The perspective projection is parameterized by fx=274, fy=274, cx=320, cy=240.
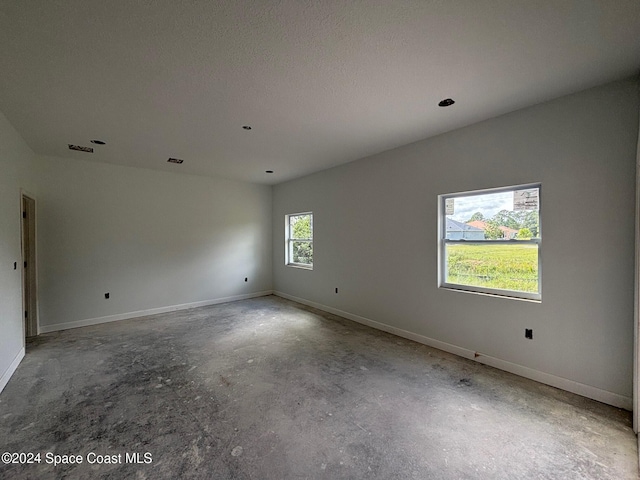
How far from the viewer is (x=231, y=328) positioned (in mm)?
4250

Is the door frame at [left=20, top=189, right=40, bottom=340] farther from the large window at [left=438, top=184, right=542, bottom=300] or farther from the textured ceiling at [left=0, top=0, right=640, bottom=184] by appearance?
the large window at [left=438, top=184, right=542, bottom=300]

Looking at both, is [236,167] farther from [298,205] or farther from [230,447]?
[230,447]

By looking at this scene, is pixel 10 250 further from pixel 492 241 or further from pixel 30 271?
pixel 492 241

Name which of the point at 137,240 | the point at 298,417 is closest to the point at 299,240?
the point at 137,240

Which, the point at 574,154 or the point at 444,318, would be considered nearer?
the point at 574,154

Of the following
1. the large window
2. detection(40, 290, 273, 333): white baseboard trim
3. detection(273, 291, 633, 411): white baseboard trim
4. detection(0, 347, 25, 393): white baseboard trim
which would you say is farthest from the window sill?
detection(0, 347, 25, 393): white baseboard trim

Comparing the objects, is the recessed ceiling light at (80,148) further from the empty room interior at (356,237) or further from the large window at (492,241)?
the large window at (492,241)

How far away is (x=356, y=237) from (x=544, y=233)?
2.48 m

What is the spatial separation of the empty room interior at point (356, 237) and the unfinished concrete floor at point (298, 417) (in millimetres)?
19

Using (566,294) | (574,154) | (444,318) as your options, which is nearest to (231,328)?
(444,318)

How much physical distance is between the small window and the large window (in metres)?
2.87

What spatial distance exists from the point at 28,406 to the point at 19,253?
1935mm

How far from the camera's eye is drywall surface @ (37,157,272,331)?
167 inches

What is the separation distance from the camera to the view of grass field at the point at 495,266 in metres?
2.79
